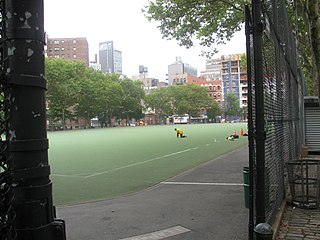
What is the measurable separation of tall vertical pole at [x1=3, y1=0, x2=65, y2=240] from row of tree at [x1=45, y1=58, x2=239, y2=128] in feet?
116

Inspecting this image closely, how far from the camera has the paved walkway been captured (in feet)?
16.6

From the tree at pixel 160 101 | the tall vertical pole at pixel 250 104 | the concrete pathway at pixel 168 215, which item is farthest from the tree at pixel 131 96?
the tall vertical pole at pixel 250 104

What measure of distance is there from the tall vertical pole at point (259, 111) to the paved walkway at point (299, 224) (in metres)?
1.23

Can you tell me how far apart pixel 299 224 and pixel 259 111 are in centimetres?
250

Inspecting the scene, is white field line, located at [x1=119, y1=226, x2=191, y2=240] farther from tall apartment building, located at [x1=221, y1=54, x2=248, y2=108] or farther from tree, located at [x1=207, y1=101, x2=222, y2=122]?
tall apartment building, located at [x1=221, y1=54, x2=248, y2=108]

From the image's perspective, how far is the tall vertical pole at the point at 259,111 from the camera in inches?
159

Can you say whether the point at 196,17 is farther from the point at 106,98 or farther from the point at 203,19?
the point at 106,98

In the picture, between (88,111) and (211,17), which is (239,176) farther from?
(88,111)

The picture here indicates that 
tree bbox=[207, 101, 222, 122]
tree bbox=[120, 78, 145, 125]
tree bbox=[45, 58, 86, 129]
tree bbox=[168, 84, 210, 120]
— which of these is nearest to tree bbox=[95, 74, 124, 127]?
tree bbox=[120, 78, 145, 125]

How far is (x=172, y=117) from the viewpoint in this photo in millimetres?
112312

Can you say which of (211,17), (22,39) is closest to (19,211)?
(22,39)

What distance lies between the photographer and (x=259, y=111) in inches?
162

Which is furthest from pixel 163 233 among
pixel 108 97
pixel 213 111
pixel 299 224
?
pixel 213 111

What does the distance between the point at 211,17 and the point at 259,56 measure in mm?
17201
